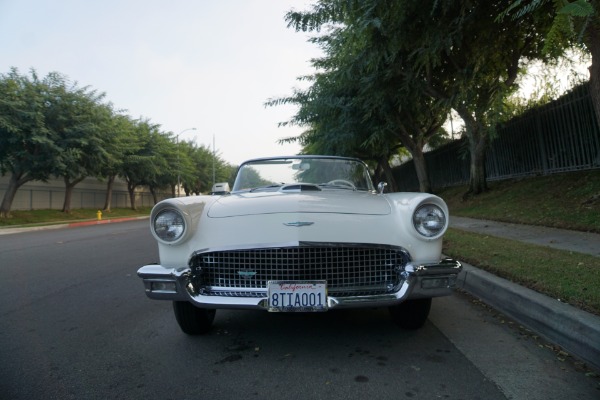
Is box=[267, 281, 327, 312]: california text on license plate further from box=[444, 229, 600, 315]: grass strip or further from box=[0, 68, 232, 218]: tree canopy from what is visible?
box=[0, 68, 232, 218]: tree canopy

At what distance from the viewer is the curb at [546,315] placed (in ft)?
8.58

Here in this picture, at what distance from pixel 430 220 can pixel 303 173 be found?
6.12 feet

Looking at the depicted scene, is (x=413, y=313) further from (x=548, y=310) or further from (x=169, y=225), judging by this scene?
(x=169, y=225)

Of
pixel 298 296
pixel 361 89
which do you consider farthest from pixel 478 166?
pixel 298 296

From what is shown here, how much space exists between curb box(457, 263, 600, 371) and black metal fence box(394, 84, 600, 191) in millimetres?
7815

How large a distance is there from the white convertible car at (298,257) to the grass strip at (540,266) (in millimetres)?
1142

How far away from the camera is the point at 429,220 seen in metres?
2.96

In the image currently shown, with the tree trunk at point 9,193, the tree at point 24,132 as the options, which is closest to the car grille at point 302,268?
the tree at point 24,132

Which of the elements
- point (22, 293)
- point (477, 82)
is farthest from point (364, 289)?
point (477, 82)

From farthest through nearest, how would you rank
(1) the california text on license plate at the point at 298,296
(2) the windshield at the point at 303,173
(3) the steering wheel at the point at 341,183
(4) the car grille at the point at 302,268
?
(2) the windshield at the point at 303,173 < (3) the steering wheel at the point at 341,183 < (4) the car grille at the point at 302,268 < (1) the california text on license plate at the point at 298,296

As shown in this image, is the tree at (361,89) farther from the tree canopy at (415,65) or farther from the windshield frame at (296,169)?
the windshield frame at (296,169)

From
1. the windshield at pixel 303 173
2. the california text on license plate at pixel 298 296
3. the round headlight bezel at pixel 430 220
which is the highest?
the windshield at pixel 303 173

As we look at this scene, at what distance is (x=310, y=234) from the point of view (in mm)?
2723

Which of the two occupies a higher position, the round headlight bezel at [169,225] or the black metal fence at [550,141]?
the black metal fence at [550,141]
